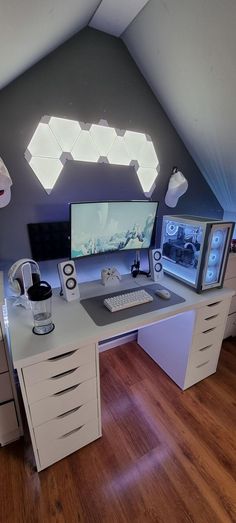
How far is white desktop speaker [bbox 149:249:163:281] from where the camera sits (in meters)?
1.56

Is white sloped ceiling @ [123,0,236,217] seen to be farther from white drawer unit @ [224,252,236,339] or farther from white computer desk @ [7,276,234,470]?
white computer desk @ [7,276,234,470]

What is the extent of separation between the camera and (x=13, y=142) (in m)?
1.21

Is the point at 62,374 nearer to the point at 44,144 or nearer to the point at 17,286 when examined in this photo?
the point at 17,286

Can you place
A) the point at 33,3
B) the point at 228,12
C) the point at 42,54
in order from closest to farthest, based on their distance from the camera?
the point at 33,3, the point at 228,12, the point at 42,54

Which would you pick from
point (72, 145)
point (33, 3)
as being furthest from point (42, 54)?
point (33, 3)

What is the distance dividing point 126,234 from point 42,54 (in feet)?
3.39

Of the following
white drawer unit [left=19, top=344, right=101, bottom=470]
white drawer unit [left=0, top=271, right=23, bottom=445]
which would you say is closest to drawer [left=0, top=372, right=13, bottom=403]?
white drawer unit [left=0, top=271, right=23, bottom=445]

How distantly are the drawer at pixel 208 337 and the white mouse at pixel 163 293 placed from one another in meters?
0.32

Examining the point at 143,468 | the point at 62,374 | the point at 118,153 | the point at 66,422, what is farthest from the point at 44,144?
the point at 143,468

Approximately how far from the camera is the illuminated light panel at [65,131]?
4.23ft

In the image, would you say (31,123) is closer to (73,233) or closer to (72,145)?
(72,145)

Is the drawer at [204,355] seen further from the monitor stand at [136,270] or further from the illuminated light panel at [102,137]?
the illuminated light panel at [102,137]

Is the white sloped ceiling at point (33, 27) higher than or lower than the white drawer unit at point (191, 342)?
higher

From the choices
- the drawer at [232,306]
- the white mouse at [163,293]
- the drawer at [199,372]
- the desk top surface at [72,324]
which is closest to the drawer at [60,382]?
the desk top surface at [72,324]
